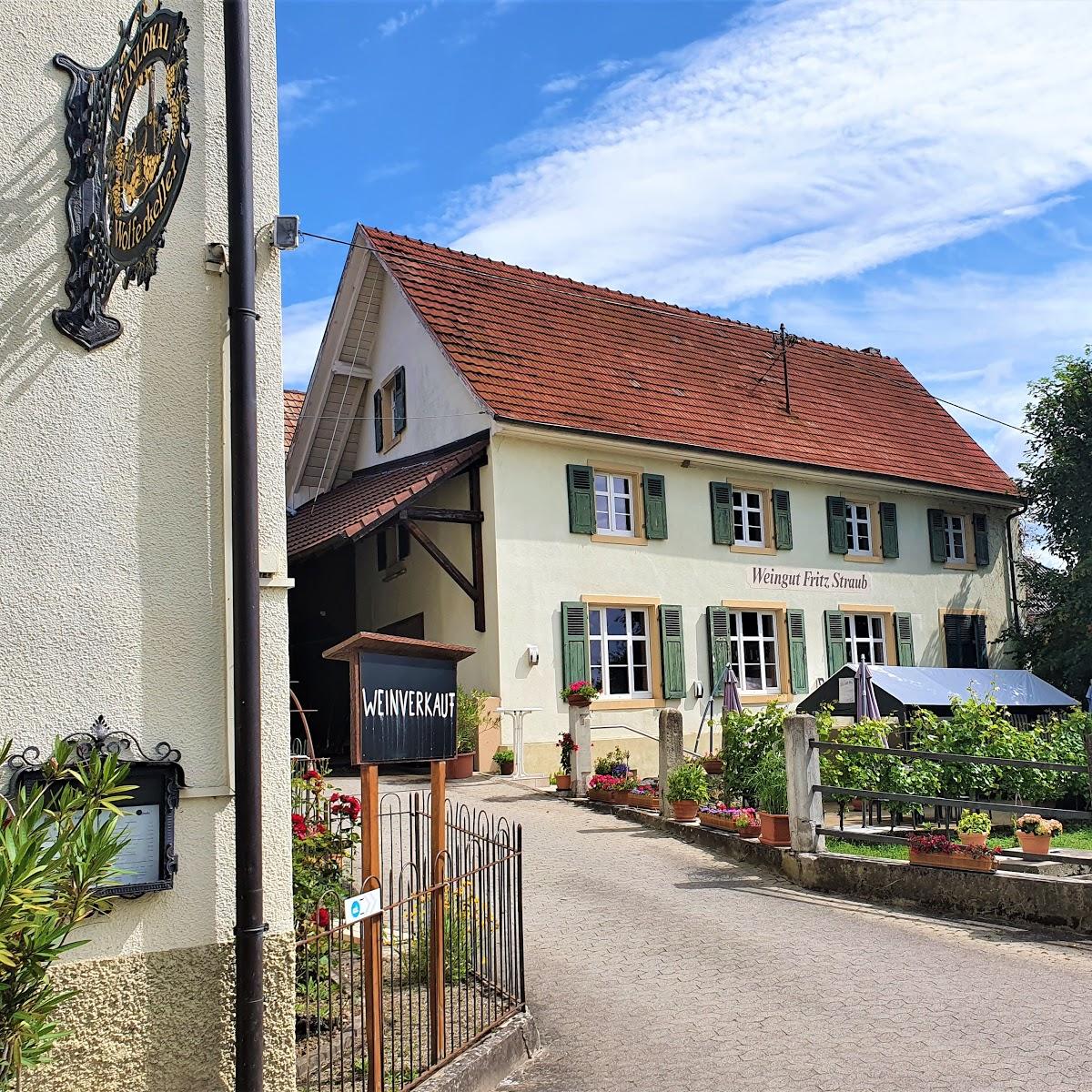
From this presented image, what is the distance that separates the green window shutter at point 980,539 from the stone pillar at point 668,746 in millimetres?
15233

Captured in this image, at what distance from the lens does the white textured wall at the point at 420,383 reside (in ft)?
65.8

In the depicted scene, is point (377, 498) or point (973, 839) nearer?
point (973, 839)

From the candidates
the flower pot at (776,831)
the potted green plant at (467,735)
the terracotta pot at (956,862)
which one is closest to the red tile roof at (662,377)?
the potted green plant at (467,735)

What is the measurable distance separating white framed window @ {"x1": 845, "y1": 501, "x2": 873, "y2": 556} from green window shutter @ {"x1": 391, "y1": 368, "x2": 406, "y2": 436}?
9.32 m

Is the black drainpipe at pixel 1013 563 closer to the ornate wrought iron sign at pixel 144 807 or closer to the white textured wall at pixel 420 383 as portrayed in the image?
the white textured wall at pixel 420 383

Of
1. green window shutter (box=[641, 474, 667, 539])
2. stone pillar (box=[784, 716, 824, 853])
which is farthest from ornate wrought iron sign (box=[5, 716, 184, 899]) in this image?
green window shutter (box=[641, 474, 667, 539])

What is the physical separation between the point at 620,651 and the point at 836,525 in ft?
20.0

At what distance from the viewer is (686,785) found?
45.8ft

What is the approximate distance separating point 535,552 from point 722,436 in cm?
505

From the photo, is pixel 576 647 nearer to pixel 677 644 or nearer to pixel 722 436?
pixel 677 644

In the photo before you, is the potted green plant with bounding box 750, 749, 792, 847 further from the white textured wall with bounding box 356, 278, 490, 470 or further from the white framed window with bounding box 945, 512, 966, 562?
the white framed window with bounding box 945, 512, 966, 562

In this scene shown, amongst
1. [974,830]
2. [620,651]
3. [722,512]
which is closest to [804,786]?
[974,830]

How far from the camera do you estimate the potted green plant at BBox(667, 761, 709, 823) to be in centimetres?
1385

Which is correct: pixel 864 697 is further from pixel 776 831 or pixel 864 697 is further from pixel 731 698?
pixel 776 831
